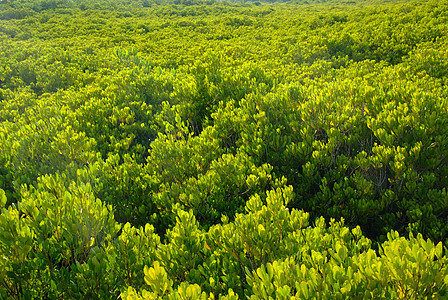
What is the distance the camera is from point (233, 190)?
3.98 m

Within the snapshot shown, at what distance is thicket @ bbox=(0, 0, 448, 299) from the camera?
2105 millimetres

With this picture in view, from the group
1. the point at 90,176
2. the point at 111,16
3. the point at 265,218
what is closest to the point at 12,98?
the point at 90,176

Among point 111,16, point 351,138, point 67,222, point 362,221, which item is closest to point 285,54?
point 351,138

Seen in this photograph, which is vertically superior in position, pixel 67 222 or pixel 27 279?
pixel 67 222

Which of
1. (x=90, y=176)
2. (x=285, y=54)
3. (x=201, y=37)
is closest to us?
(x=90, y=176)

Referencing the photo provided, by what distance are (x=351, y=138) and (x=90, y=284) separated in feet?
14.0

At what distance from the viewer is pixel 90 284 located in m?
2.25

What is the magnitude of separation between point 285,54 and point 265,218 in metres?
11.4

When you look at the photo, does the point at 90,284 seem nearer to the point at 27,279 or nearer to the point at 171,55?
the point at 27,279

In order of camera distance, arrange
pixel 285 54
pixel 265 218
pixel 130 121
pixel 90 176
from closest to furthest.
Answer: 1. pixel 265 218
2. pixel 90 176
3. pixel 130 121
4. pixel 285 54

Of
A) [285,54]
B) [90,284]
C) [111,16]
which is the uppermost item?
[111,16]

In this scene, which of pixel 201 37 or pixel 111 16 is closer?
pixel 201 37

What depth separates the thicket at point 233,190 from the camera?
6.91ft

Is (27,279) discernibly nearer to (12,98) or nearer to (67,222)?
(67,222)
